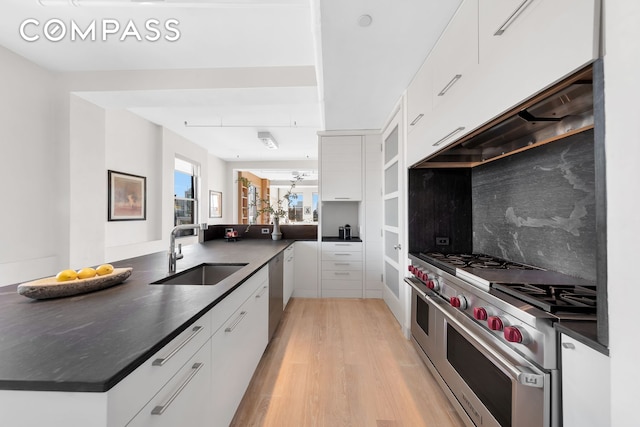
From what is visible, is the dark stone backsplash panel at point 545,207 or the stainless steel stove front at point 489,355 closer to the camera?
the stainless steel stove front at point 489,355

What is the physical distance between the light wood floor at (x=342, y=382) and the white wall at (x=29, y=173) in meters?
2.53

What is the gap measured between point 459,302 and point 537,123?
97cm

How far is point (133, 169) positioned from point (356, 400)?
432 centimetres

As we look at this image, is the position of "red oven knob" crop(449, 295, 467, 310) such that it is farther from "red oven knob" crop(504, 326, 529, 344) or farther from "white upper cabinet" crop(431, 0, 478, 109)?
"white upper cabinet" crop(431, 0, 478, 109)

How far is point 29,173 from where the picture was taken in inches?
103

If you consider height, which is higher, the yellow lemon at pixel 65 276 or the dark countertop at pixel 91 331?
the yellow lemon at pixel 65 276

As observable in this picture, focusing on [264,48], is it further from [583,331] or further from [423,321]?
[583,331]

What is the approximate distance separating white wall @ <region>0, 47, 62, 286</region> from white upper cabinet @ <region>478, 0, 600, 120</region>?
12.5 feet

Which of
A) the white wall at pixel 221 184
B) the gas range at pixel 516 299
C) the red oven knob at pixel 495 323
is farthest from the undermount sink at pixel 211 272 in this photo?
the white wall at pixel 221 184

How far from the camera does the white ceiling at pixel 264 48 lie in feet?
5.35

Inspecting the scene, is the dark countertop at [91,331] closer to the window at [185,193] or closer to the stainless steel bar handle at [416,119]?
the stainless steel bar handle at [416,119]

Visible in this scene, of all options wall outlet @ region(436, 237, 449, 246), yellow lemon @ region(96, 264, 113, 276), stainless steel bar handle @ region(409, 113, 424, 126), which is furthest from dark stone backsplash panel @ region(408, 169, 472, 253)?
yellow lemon @ region(96, 264, 113, 276)

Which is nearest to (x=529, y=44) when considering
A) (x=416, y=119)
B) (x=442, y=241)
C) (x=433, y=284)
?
(x=416, y=119)

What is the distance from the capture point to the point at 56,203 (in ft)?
9.30
